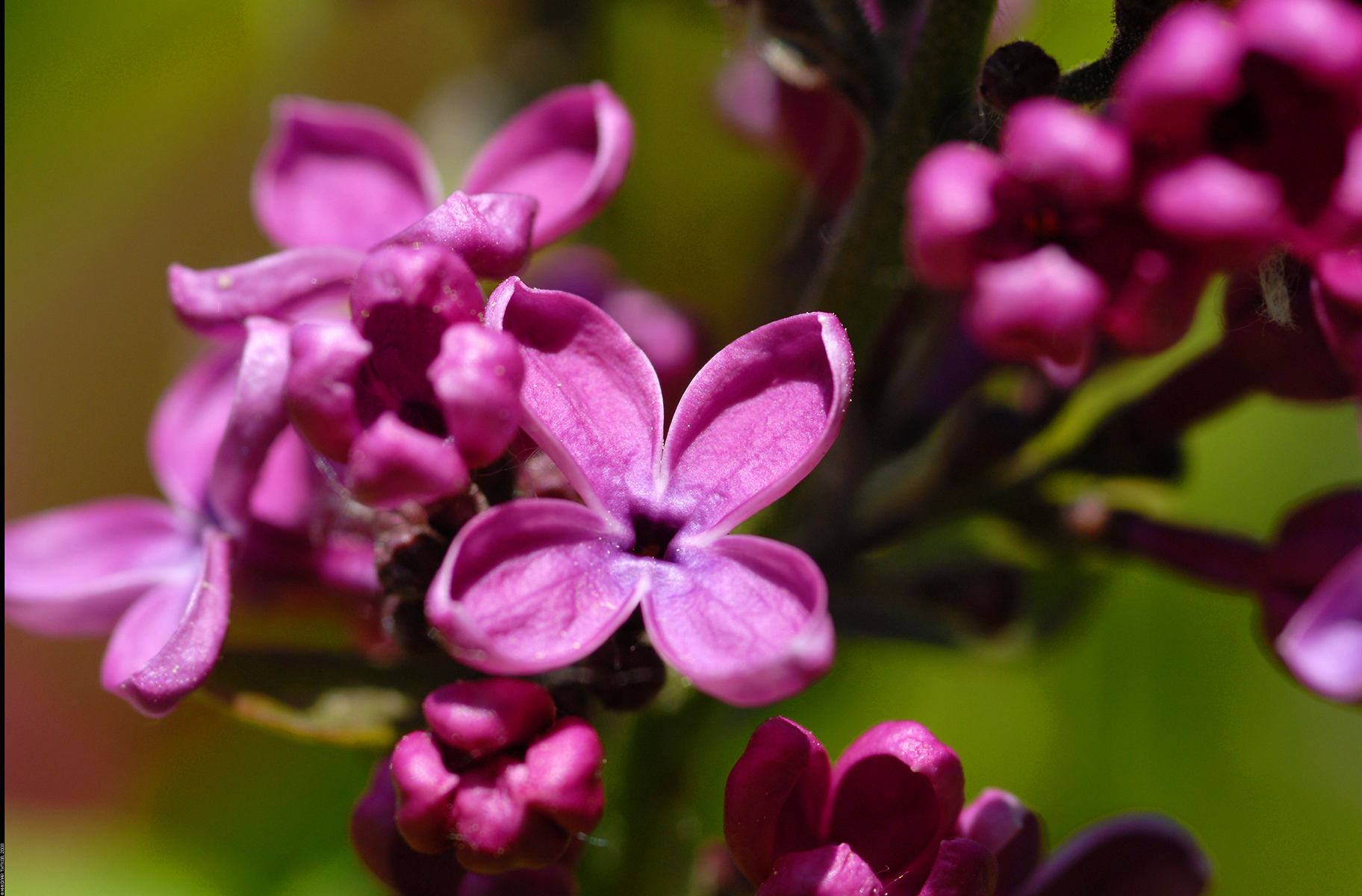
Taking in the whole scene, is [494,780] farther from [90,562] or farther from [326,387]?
[90,562]

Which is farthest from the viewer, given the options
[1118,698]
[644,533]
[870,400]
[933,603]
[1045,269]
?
[1118,698]

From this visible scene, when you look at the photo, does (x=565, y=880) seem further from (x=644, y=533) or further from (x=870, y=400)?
(x=870, y=400)

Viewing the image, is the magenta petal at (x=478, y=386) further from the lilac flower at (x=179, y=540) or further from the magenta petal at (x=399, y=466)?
the lilac flower at (x=179, y=540)

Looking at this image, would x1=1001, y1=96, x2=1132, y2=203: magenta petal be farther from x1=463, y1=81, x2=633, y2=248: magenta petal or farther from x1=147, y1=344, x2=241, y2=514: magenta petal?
x1=147, y1=344, x2=241, y2=514: magenta petal

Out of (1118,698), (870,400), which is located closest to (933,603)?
(870,400)

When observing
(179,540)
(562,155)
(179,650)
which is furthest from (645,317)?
(179,650)

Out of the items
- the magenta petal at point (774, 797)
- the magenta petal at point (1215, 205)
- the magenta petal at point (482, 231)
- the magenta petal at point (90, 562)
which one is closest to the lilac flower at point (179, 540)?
the magenta petal at point (90, 562)
